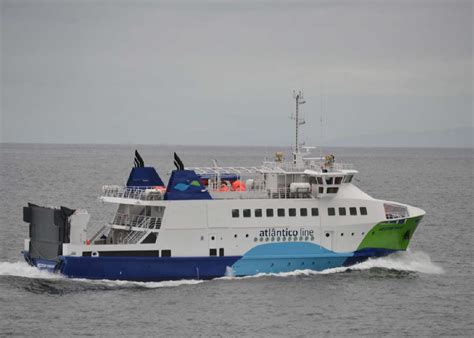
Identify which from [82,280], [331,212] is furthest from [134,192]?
[331,212]

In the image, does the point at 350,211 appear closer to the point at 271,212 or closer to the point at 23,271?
the point at 271,212

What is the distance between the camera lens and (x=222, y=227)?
39.2 m

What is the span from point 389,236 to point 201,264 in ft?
27.6

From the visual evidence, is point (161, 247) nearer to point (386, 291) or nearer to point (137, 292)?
point (137, 292)

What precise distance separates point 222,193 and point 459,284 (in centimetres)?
1080

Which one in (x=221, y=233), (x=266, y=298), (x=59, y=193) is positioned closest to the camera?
(x=266, y=298)

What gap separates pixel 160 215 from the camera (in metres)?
39.4

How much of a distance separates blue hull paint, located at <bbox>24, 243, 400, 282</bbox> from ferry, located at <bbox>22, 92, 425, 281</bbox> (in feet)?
0.13

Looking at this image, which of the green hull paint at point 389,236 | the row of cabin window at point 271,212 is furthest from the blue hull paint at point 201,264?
the row of cabin window at point 271,212

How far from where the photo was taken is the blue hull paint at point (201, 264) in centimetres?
3806

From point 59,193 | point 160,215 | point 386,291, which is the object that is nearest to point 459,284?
point 386,291

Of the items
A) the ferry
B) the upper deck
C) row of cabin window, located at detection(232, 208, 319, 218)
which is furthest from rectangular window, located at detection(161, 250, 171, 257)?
row of cabin window, located at detection(232, 208, 319, 218)

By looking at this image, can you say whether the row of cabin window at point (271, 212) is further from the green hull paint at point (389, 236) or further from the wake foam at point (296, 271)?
the green hull paint at point (389, 236)

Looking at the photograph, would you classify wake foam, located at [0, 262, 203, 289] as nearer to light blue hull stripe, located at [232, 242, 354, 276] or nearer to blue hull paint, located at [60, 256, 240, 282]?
blue hull paint, located at [60, 256, 240, 282]
